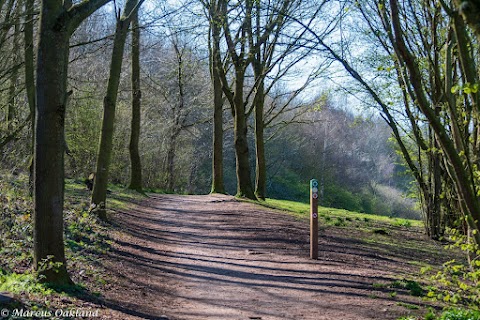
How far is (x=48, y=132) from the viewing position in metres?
6.81

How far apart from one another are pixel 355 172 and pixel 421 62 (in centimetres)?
3864

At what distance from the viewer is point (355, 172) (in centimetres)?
5156

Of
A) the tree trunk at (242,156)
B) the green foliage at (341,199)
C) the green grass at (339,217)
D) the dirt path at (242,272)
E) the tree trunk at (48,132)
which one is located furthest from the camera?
the green foliage at (341,199)

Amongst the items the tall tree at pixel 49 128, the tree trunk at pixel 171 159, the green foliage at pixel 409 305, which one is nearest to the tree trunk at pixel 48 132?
the tall tree at pixel 49 128

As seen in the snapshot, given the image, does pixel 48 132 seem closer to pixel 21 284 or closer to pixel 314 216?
pixel 21 284

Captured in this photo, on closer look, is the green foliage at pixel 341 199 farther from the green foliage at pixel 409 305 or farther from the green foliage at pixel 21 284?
the green foliage at pixel 21 284

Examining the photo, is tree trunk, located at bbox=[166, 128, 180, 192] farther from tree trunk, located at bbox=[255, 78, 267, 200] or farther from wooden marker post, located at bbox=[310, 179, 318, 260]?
wooden marker post, located at bbox=[310, 179, 318, 260]

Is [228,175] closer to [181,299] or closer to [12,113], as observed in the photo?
[12,113]

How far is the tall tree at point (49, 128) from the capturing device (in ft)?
22.4

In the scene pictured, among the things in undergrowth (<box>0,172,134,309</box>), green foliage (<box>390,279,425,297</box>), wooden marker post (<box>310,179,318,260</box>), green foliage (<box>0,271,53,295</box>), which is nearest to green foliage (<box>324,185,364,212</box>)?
undergrowth (<box>0,172,134,309</box>)

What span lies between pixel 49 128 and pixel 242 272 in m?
4.33

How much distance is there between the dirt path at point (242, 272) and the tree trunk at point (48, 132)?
114 cm

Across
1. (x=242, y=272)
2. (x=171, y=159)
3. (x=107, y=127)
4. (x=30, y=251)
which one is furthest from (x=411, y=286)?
(x=171, y=159)

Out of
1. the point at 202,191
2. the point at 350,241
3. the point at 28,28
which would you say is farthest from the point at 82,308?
the point at 202,191
